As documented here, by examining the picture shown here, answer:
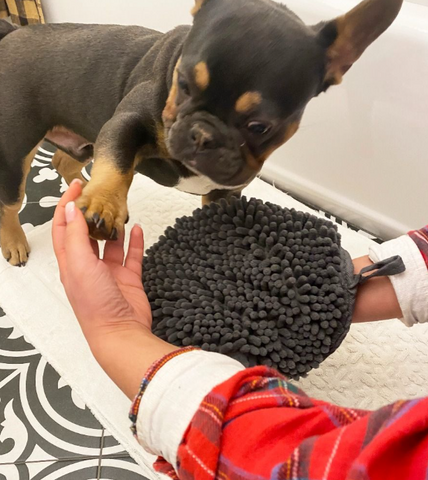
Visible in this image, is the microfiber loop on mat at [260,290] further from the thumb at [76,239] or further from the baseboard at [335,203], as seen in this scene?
the baseboard at [335,203]

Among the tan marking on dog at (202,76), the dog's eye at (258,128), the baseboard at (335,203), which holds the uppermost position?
the tan marking on dog at (202,76)

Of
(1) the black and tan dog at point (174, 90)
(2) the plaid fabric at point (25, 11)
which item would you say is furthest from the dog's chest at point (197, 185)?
(2) the plaid fabric at point (25, 11)

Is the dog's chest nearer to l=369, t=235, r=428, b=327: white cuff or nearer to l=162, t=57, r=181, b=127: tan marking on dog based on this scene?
l=162, t=57, r=181, b=127: tan marking on dog

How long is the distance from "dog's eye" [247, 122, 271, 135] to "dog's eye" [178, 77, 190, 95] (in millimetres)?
126

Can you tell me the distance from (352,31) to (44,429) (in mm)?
1064

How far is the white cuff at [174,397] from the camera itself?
512mm

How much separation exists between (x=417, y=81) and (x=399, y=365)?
0.73 meters

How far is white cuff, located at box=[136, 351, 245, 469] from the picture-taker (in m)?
0.51

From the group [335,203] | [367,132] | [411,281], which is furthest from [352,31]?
[335,203]

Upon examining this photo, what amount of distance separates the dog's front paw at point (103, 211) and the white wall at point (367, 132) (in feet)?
2.71

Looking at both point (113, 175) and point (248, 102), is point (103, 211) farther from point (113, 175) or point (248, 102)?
point (248, 102)

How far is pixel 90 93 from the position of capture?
1.06 meters

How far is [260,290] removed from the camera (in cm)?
77

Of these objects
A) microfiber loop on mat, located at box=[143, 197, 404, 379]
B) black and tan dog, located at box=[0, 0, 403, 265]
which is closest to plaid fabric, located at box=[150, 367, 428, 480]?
microfiber loop on mat, located at box=[143, 197, 404, 379]
